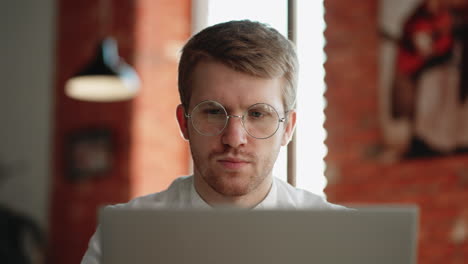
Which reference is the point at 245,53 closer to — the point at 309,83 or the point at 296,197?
the point at 296,197

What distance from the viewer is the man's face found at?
1.31 metres

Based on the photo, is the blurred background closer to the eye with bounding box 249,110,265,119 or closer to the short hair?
the short hair

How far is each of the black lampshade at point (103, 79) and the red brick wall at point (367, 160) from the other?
1.30 metres

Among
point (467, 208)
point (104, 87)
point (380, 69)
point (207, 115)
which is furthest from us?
point (104, 87)

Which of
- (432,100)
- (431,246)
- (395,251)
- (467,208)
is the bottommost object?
(431,246)

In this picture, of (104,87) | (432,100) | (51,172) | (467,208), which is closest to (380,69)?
(432,100)

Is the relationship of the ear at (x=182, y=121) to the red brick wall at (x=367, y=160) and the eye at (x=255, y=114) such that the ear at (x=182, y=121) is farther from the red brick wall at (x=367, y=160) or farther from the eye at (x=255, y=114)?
the red brick wall at (x=367, y=160)

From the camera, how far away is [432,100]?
2.92 metres

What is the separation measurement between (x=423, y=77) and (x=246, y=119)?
196cm

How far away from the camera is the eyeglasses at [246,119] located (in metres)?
1.32

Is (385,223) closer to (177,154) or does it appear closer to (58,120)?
(177,154)

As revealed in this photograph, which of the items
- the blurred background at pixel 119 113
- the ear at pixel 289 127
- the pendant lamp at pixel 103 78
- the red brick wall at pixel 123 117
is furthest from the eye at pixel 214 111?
the red brick wall at pixel 123 117

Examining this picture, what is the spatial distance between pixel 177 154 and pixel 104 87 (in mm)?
971

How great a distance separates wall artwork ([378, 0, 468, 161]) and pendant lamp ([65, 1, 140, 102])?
162cm
